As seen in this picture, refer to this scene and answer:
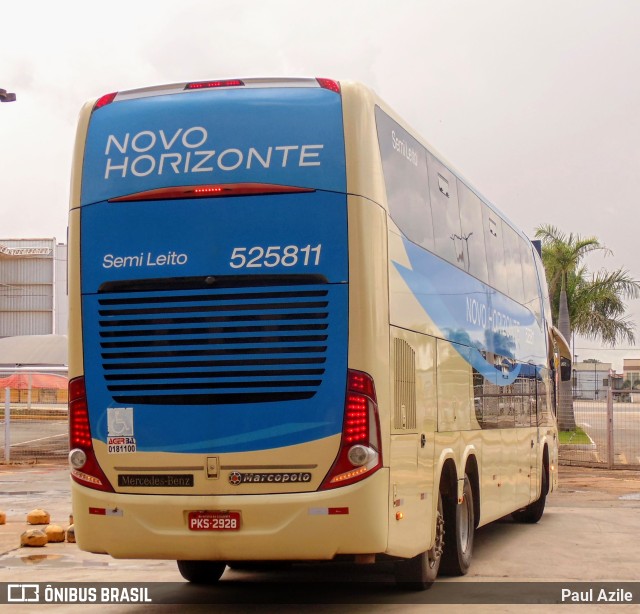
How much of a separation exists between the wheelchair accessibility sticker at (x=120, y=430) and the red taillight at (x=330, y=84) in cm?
297

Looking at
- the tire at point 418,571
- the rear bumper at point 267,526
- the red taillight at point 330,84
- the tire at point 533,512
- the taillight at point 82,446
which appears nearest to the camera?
the rear bumper at point 267,526

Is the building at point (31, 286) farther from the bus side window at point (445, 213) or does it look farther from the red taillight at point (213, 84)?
the red taillight at point (213, 84)

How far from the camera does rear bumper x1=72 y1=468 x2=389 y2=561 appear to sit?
28.5 ft

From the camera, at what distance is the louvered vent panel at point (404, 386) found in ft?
30.8

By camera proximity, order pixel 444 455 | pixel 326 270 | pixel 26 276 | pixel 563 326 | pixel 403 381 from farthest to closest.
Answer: pixel 26 276 < pixel 563 326 < pixel 444 455 < pixel 403 381 < pixel 326 270

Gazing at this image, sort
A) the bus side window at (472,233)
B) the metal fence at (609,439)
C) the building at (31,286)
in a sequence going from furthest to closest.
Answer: the building at (31,286), the metal fence at (609,439), the bus side window at (472,233)

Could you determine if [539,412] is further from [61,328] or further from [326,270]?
[61,328]

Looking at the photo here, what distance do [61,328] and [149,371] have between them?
98.4 meters

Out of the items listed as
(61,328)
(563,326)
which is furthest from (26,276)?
(563,326)

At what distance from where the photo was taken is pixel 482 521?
12.8 m

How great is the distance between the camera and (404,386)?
961cm

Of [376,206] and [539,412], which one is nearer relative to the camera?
[376,206]

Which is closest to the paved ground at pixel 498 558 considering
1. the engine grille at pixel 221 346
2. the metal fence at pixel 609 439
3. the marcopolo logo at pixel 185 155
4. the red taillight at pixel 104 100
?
the engine grille at pixel 221 346

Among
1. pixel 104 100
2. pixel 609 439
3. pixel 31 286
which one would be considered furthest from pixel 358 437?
pixel 31 286
